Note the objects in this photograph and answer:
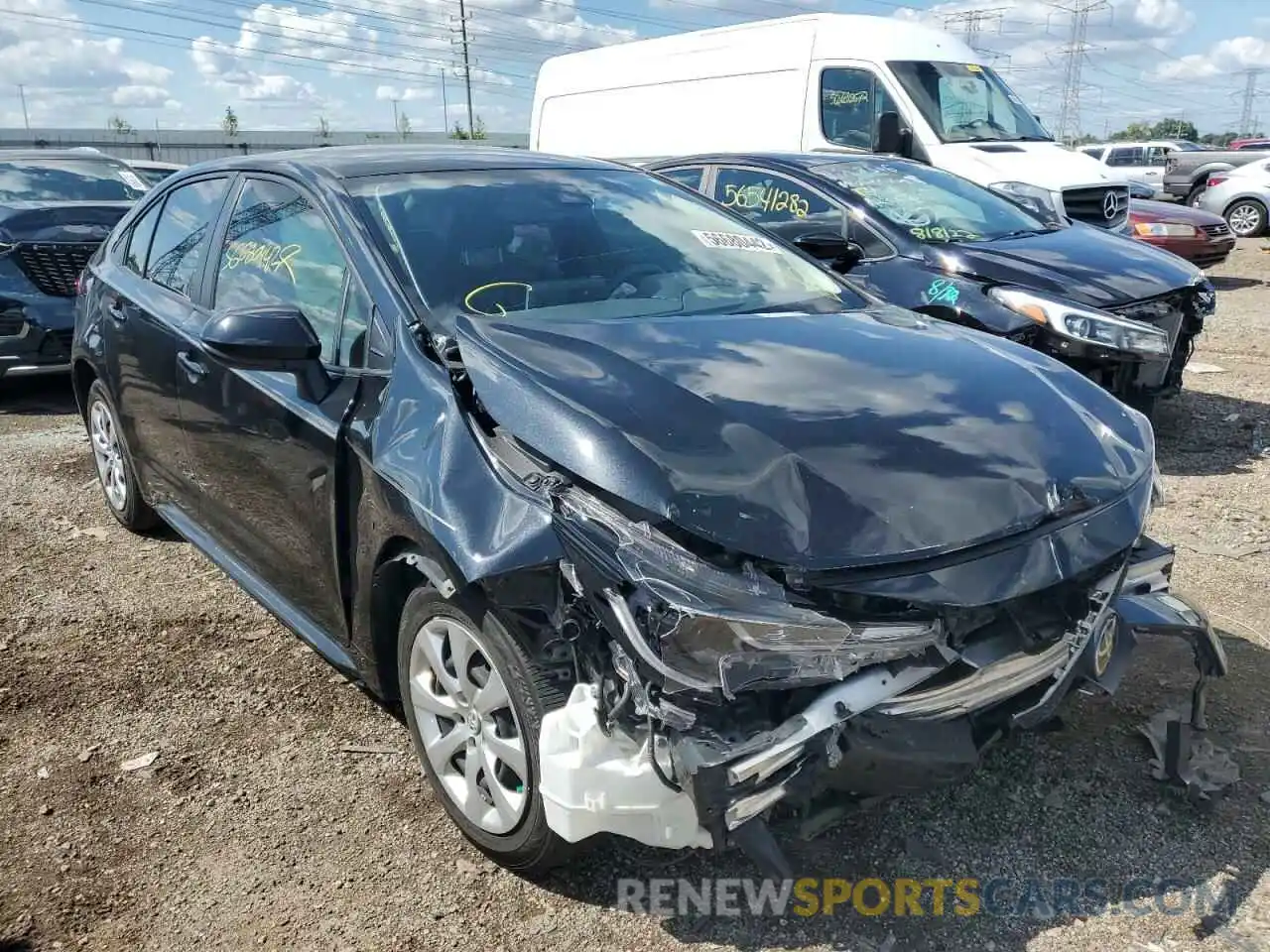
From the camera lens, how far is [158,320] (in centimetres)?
391

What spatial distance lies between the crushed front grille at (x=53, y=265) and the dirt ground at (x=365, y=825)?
4.37 m

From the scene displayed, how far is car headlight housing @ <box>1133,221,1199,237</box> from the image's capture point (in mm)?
12164

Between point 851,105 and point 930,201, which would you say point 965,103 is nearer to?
point 851,105

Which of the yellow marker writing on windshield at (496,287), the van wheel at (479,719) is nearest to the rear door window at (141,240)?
the yellow marker writing on windshield at (496,287)

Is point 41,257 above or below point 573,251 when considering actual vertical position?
below

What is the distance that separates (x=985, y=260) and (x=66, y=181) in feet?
25.4

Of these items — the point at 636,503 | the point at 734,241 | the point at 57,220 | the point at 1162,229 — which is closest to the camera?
the point at 636,503

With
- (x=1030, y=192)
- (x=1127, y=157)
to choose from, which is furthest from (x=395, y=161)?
(x=1127, y=157)

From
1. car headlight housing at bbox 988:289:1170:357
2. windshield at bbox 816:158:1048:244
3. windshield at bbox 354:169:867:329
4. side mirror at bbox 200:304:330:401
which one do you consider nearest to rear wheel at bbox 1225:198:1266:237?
windshield at bbox 816:158:1048:244

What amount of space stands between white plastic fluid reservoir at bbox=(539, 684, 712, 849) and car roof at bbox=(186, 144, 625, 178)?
198 cm

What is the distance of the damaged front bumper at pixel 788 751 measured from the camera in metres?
2.05

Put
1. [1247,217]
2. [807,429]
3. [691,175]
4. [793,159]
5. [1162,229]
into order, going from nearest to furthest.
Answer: [807,429] < [793,159] < [691,175] < [1162,229] < [1247,217]

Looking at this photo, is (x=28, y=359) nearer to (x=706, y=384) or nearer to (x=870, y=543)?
(x=706, y=384)

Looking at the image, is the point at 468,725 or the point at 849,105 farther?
the point at 849,105
